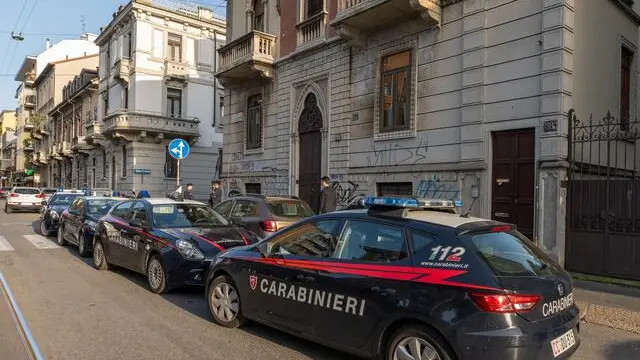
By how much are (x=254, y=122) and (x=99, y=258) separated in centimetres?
1071

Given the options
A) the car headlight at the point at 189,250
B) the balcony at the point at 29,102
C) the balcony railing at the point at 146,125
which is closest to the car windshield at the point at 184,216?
the car headlight at the point at 189,250

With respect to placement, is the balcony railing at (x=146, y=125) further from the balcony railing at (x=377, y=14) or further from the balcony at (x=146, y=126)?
the balcony railing at (x=377, y=14)

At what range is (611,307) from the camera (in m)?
6.48

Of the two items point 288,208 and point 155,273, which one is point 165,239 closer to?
point 155,273

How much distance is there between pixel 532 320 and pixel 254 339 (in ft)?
9.56

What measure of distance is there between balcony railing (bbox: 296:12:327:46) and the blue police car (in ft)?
38.3

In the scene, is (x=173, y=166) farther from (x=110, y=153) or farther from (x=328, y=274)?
(x=328, y=274)

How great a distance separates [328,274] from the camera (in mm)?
4555

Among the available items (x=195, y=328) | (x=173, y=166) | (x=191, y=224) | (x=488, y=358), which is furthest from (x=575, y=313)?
(x=173, y=166)

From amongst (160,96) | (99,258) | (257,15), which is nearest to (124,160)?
(160,96)

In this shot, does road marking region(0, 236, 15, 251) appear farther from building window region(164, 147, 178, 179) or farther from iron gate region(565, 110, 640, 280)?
building window region(164, 147, 178, 179)

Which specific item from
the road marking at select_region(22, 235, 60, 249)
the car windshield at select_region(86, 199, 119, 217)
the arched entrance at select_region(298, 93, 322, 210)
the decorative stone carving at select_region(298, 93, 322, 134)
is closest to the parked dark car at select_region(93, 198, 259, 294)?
the car windshield at select_region(86, 199, 119, 217)

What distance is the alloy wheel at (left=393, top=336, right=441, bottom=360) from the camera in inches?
148

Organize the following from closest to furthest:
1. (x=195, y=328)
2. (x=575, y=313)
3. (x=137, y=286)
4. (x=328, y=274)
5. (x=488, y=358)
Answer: (x=488, y=358) < (x=575, y=313) < (x=328, y=274) < (x=195, y=328) < (x=137, y=286)
